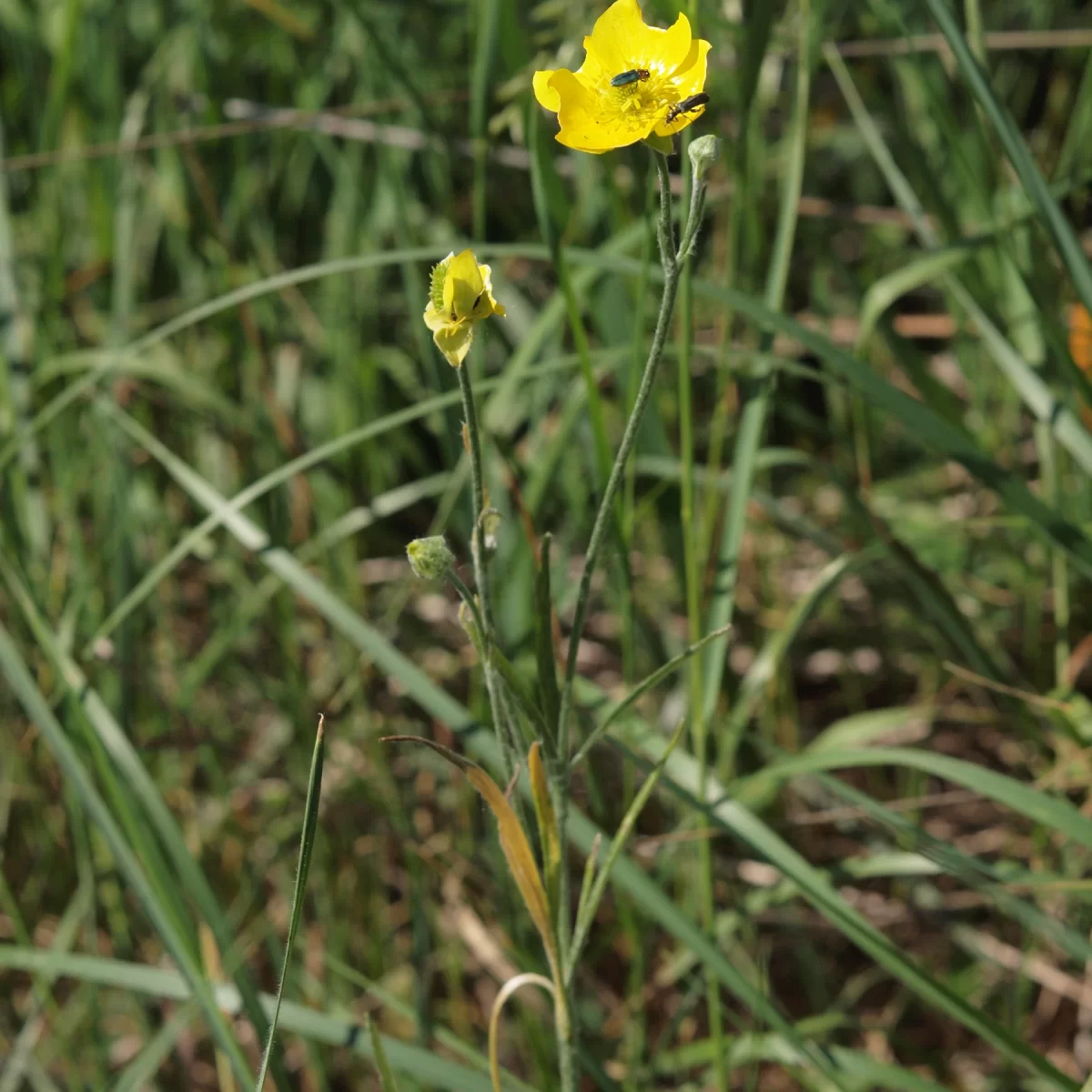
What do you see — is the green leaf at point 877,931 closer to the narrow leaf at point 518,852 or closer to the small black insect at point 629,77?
the narrow leaf at point 518,852

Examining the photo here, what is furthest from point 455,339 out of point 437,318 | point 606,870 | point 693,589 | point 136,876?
point 136,876

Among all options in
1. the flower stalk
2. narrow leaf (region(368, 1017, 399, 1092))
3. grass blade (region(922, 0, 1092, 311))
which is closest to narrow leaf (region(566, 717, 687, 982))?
the flower stalk

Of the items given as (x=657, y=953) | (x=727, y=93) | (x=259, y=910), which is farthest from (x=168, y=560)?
(x=727, y=93)

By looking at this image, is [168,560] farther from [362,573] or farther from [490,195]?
[490,195]

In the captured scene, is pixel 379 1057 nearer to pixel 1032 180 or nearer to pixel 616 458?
pixel 616 458

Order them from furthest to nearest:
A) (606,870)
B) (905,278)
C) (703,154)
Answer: (905,278) → (606,870) → (703,154)

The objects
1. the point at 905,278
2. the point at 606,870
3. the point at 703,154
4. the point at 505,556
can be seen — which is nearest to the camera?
the point at 703,154
